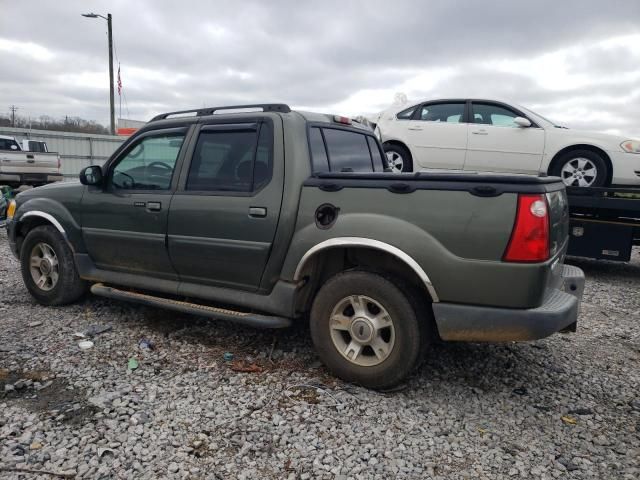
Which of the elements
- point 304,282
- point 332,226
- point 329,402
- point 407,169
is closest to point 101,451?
point 329,402

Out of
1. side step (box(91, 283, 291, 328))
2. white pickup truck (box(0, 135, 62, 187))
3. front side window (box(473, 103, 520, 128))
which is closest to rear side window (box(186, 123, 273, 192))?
side step (box(91, 283, 291, 328))

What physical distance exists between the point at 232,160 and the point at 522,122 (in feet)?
16.5

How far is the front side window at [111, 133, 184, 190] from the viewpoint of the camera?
4047 mm

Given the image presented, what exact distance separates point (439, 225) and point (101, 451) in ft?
7.34

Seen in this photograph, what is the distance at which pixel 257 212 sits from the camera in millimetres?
3475

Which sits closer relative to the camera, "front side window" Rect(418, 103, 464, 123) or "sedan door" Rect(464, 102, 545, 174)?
"sedan door" Rect(464, 102, 545, 174)

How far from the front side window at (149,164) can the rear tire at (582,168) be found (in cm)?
542

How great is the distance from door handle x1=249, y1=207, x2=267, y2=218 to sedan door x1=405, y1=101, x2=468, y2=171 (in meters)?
4.75

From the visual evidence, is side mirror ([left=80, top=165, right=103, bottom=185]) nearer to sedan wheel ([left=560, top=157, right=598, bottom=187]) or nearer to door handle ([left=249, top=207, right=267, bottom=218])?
door handle ([left=249, top=207, right=267, bottom=218])

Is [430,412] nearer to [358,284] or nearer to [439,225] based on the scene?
[358,284]

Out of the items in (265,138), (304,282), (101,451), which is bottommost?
(101,451)

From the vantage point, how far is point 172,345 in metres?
3.96

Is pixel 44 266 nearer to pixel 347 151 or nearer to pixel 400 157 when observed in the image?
pixel 347 151

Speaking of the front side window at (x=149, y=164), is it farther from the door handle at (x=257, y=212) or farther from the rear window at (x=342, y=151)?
the rear window at (x=342, y=151)
